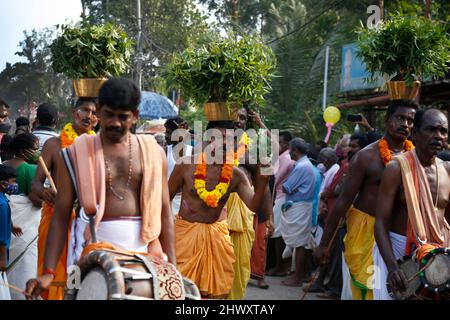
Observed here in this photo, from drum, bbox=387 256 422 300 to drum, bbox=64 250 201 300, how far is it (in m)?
1.65

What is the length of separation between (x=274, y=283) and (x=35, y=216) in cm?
514

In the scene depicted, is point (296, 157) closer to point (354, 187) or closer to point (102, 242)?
point (354, 187)

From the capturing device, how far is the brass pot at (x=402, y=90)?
664 centimetres

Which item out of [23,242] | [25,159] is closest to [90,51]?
[25,159]

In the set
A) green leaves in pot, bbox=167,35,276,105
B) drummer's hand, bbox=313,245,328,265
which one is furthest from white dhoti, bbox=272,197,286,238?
drummer's hand, bbox=313,245,328,265

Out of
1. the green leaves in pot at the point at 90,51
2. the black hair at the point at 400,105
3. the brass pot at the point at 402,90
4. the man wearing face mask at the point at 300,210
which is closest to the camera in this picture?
the black hair at the point at 400,105

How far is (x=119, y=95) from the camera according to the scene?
171 inches

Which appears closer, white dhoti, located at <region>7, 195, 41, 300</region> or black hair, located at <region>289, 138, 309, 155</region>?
white dhoti, located at <region>7, 195, 41, 300</region>

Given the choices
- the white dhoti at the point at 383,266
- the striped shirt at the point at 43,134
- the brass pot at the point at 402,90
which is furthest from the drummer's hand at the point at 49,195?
the brass pot at the point at 402,90

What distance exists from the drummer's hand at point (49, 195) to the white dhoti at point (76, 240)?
0.74 metres

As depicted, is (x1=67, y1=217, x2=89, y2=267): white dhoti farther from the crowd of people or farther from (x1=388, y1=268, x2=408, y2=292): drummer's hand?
(x1=388, y1=268, x2=408, y2=292): drummer's hand

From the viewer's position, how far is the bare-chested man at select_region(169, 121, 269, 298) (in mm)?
6820

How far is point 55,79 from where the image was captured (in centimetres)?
5019

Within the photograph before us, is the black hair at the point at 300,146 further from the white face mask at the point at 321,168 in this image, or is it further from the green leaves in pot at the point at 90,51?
the green leaves in pot at the point at 90,51
